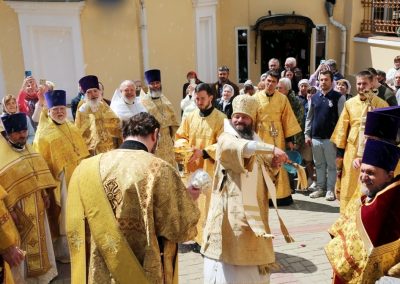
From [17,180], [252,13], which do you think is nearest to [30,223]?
[17,180]

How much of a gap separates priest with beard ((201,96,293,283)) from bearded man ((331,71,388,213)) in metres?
2.31

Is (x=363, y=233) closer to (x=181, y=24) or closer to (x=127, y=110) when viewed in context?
(x=127, y=110)

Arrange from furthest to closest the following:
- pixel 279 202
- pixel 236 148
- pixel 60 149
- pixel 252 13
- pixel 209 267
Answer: pixel 252 13 < pixel 279 202 < pixel 60 149 < pixel 209 267 < pixel 236 148

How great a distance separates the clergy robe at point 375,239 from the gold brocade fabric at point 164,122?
3961mm

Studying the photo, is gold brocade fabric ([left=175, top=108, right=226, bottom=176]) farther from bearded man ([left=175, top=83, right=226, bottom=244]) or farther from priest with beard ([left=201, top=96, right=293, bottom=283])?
priest with beard ([left=201, top=96, right=293, bottom=283])

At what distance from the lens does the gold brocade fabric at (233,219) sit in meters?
4.37

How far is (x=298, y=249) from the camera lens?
20.7ft

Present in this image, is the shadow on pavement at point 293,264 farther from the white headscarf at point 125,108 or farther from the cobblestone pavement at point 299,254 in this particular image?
the white headscarf at point 125,108

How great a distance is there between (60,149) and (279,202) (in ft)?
12.3

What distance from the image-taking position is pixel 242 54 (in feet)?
47.2

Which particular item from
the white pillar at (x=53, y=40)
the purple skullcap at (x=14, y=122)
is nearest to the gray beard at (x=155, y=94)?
the purple skullcap at (x=14, y=122)

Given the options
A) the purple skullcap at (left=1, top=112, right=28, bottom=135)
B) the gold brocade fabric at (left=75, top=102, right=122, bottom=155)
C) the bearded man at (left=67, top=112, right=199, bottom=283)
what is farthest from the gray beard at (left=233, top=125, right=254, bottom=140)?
the gold brocade fabric at (left=75, top=102, right=122, bottom=155)

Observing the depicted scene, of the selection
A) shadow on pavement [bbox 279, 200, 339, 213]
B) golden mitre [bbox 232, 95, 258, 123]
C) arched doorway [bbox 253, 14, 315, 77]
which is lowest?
shadow on pavement [bbox 279, 200, 339, 213]

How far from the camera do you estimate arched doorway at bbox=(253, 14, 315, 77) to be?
45.7ft
